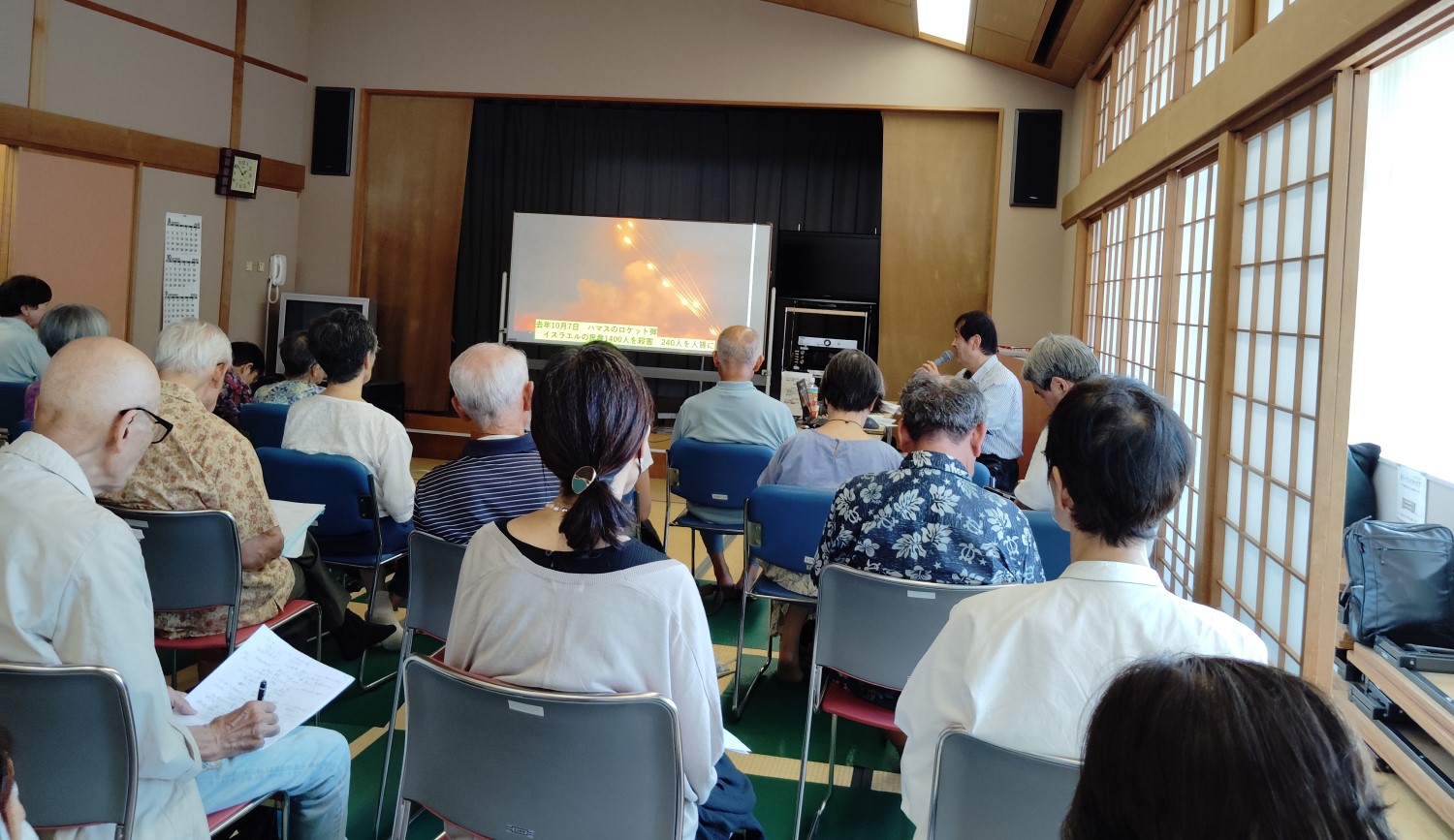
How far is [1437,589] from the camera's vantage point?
3.66 meters

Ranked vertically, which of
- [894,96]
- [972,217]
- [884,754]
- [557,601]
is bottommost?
[884,754]

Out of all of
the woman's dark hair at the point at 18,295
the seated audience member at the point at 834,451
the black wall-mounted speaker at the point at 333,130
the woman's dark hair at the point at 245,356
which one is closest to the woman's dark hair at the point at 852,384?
the seated audience member at the point at 834,451

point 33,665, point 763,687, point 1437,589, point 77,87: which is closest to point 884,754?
point 763,687

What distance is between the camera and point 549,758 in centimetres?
144

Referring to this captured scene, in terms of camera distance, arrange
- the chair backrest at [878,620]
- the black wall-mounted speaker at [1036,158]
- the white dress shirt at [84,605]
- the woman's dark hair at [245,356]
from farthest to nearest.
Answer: the black wall-mounted speaker at [1036,158], the woman's dark hair at [245,356], the chair backrest at [878,620], the white dress shirt at [84,605]

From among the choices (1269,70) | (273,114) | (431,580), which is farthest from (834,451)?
(273,114)

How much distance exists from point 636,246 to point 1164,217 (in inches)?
174

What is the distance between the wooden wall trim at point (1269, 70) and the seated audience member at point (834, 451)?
1.41 m

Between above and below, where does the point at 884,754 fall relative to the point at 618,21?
below

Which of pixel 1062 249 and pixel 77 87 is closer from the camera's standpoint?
pixel 77 87

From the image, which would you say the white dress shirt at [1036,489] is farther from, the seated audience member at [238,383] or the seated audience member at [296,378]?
the seated audience member at [238,383]

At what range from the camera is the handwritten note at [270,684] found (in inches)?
72.4

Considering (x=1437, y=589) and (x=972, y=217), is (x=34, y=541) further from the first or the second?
(x=972, y=217)

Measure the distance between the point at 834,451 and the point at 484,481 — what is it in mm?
1249
